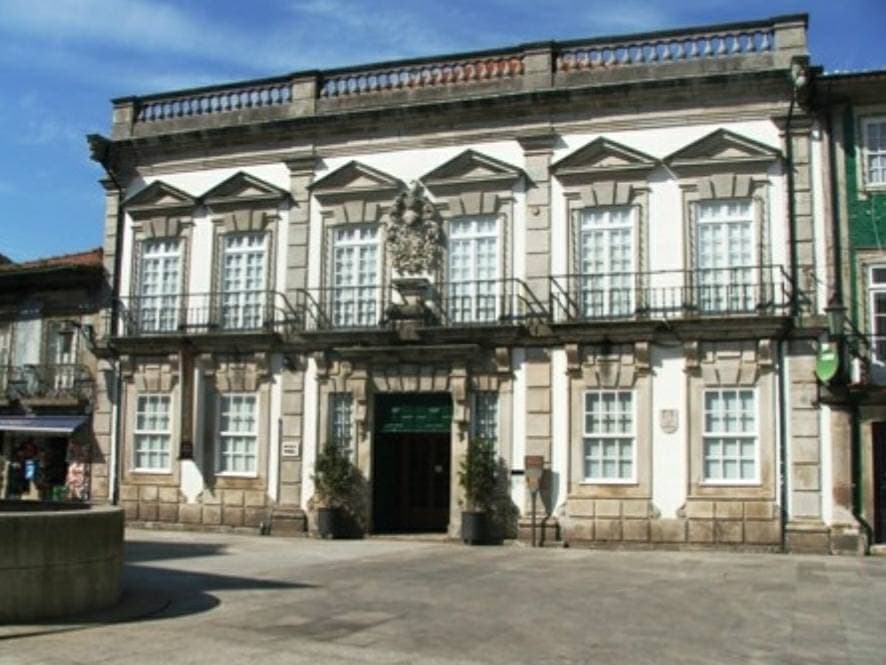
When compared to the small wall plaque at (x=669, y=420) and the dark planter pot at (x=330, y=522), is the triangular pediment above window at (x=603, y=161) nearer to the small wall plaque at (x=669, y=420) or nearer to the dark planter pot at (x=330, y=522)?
the small wall plaque at (x=669, y=420)

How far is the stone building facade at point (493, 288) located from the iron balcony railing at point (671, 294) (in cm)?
5

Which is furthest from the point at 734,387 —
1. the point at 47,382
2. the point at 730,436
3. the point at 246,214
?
the point at 47,382

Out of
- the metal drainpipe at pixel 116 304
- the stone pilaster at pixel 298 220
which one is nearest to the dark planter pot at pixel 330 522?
the stone pilaster at pixel 298 220

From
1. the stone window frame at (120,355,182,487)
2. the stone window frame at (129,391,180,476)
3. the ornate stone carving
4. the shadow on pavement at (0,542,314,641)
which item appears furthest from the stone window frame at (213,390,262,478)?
the shadow on pavement at (0,542,314,641)

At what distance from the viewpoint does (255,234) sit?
2188 centimetres

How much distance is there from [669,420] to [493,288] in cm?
424

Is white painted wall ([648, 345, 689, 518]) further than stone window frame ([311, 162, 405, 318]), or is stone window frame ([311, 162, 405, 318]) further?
stone window frame ([311, 162, 405, 318])

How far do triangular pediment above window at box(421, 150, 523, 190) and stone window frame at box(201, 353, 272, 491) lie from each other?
5.20 metres

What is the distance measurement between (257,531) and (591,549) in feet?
22.9

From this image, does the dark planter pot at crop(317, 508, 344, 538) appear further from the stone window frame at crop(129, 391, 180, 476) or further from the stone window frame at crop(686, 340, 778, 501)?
the stone window frame at crop(686, 340, 778, 501)

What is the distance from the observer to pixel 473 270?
20094 mm

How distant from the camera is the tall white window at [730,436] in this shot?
1795 cm

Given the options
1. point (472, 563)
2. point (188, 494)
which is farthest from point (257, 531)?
point (472, 563)

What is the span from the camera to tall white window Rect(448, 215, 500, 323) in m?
19.9
